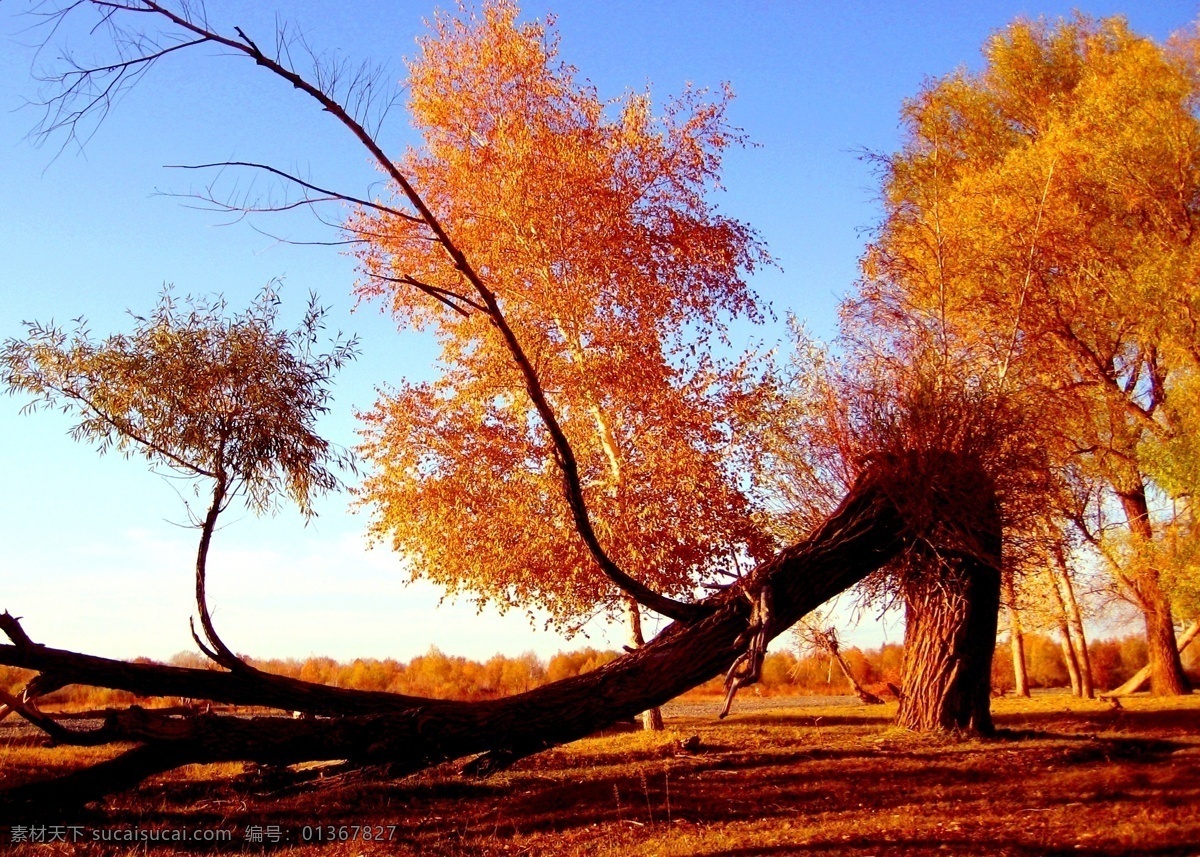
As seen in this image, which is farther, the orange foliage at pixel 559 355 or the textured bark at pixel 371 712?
the orange foliage at pixel 559 355

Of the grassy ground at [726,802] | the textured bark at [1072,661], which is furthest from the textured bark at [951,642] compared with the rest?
the textured bark at [1072,661]

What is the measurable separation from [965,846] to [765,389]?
9.76 metres

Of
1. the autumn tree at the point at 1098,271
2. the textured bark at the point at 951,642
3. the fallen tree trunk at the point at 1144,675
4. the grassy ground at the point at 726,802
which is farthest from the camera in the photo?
the fallen tree trunk at the point at 1144,675

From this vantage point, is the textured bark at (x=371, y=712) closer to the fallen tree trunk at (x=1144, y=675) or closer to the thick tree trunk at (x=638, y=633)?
the thick tree trunk at (x=638, y=633)

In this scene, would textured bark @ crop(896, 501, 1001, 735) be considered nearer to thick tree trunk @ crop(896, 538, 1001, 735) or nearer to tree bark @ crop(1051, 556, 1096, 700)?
thick tree trunk @ crop(896, 538, 1001, 735)

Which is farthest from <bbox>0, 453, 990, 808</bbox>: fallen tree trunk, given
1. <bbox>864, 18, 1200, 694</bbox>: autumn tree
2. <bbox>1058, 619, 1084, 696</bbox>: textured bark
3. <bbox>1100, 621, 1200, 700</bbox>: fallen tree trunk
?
<bbox>1100, 621, 1200, 700</bbox>: fallen tree trunk

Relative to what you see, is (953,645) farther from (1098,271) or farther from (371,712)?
(1098,271)

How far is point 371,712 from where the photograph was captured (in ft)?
26.5

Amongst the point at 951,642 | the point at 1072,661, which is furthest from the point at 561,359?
the point at 1072,661

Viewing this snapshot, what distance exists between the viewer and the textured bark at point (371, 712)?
761 cm

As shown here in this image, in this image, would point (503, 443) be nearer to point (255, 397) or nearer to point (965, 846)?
point (255, 397)

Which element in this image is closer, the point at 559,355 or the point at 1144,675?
the point at 559,355

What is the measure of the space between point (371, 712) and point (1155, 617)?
65.4 ft

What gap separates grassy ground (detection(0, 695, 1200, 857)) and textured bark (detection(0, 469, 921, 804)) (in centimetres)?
36
